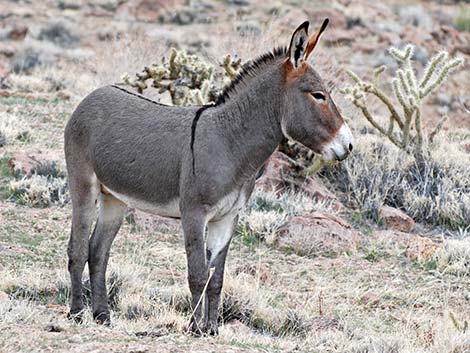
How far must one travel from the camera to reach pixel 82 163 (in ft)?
26.2

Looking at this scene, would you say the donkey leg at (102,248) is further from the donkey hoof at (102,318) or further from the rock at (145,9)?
the rock at (145,9)

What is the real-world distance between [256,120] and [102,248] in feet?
6.09

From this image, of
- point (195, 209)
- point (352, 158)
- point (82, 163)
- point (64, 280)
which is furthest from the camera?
point (352, 158)

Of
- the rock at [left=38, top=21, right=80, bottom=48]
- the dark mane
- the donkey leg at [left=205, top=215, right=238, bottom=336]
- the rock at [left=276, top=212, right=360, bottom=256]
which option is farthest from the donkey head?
the rock at [left=38, top=21, right=80, bottom=48]

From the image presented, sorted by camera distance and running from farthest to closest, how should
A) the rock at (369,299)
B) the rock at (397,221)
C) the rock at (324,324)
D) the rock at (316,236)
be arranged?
the rock at (397,221) < the rock at (316,236) < the rock at (369,299) < the rock at (324,324)

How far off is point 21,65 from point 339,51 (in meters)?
9.70

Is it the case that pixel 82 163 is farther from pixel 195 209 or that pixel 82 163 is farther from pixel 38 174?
pixel 38 174

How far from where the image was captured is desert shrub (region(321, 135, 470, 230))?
39.9 feet

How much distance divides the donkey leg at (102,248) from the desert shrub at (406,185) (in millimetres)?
4754

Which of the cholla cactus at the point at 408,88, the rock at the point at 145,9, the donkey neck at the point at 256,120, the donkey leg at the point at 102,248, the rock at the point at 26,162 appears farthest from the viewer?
the rock at the point at 145,9

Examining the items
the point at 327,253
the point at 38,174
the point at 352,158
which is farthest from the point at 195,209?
the point at 352,158

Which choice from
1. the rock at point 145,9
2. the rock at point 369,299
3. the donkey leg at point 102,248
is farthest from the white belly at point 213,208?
the rock at point 145,9

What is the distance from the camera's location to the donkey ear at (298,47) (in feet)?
23.4

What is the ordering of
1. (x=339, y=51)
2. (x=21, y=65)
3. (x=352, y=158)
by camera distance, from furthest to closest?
(x=339, y=51)
(x=21, y=65)
(x=352, y=158)
